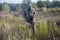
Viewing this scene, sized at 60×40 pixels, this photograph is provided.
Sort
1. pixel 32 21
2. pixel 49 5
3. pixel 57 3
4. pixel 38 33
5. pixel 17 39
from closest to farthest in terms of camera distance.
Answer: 1. pixel 17 39
2. pixel 38 33
3. pixel 32 21
4. pixel 57 3
5. pixel 49 5

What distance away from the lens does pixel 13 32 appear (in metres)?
5.60

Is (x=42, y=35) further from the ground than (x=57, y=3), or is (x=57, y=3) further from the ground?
(x=42, y=35)

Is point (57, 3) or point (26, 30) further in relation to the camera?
point (57, 3)

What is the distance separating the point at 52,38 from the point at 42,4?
74.2ft

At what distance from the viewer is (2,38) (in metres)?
5.49

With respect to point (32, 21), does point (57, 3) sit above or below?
below

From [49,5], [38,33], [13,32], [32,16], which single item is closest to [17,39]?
[13,32]

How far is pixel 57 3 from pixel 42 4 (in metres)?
1.88

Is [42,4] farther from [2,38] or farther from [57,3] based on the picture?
[2,38]

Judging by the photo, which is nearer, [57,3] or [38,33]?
[38,33]

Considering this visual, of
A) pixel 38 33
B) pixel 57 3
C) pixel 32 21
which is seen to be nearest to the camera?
pixel 38 33

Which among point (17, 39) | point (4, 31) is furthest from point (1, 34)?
point (17, 39)

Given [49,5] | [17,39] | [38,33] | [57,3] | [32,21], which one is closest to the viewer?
[17,39]

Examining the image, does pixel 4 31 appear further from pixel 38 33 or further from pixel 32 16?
pixel 32 16
